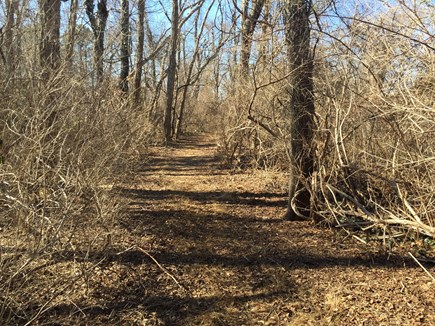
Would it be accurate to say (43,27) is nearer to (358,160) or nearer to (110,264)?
(110,264)

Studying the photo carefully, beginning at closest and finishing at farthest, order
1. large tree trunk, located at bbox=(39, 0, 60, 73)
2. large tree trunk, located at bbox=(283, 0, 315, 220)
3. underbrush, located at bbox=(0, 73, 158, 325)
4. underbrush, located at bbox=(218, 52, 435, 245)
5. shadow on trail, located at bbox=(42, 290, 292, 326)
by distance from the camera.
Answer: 1. underbrush, located at bbox=(0, 73, 158, 325)
2. shadow on trail, located at bbox=(42, 290, 292, 326)
3. underbrush, located at bbox=(218, 52, 435, 245)
4. large tree trunk, located at bbox=(283, 0, 315, 220)
5. large tree trunk, located at bbox=(39, 0, 60, 73)

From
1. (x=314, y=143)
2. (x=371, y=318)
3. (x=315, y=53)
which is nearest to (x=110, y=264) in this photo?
(x=371, y=318)

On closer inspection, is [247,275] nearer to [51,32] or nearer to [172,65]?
[51,32]

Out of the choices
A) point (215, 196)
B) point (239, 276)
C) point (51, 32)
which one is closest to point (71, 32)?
point (51, 32)

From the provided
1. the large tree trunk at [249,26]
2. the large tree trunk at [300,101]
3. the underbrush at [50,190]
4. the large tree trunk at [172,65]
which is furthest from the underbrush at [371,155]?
the large tree trunk at [172,65]

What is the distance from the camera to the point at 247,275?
4.02 m

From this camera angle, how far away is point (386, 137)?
529 cm

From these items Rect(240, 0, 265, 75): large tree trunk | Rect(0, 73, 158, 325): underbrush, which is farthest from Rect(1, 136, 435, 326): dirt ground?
Rect(240, 0, 265, 75): large tree trunk

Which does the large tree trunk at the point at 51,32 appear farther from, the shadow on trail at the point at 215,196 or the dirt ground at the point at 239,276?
the dirt ground at the point at 239,276

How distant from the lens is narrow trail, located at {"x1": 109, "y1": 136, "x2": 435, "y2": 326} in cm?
331

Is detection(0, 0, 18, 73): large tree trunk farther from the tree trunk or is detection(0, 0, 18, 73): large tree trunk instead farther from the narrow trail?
the narrow trail

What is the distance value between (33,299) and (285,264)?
2562 millimetres

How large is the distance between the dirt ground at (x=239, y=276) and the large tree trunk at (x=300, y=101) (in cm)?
53

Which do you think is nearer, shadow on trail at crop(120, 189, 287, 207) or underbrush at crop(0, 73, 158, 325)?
underbrush at crop(0, 73, 158, 325)
